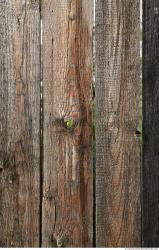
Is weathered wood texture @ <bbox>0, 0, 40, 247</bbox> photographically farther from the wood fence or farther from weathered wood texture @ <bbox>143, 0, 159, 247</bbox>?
weathered wood texture @ <bbox>143, 0, 159, 247</bbox>

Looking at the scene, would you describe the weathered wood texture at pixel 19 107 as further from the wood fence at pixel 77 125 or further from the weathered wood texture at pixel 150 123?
the weathered wood texture at pixel 150 123

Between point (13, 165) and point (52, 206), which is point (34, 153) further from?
point (52, 206)

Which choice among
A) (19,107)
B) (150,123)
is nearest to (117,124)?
(150,123)

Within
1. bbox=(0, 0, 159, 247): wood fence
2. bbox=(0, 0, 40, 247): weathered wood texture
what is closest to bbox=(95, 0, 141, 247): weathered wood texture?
bbox=(0, 0, 159, 247): wood fence

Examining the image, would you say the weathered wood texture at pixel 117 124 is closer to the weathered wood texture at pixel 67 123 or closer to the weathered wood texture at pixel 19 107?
the weathered wood texture at pixel 67 123

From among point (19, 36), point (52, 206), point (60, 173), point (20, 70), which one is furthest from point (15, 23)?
point (52, 206)

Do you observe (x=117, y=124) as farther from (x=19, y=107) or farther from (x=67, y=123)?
(x=19, y=107)

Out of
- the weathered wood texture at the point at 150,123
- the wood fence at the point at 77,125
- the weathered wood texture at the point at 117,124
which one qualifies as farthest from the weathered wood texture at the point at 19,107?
the weathered wood texture at the point at 150,123
